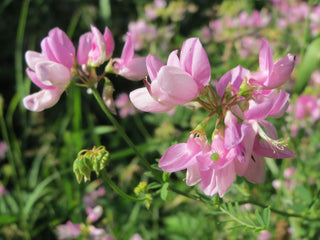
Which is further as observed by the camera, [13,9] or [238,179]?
[13,9]

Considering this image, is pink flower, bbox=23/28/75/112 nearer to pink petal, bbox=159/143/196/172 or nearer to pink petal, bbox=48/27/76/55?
pink petal, bbox=48/27/76/55

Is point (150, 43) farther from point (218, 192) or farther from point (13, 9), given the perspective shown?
point (218, 192)

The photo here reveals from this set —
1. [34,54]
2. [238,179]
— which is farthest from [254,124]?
[34,54]

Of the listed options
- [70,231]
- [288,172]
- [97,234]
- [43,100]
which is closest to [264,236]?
[288,172]

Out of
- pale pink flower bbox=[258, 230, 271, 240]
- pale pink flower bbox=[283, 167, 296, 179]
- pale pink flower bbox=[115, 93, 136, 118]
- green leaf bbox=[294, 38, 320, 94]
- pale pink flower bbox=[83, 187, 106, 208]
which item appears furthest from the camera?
pale pink flower bbox=[115, 93, 136, 118]

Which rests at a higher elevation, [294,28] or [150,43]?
[150,43]

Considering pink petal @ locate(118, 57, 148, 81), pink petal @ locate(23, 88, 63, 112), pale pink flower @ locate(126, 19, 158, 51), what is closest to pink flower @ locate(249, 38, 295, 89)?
pink petal @ locate(118, 57, 148, 81)
